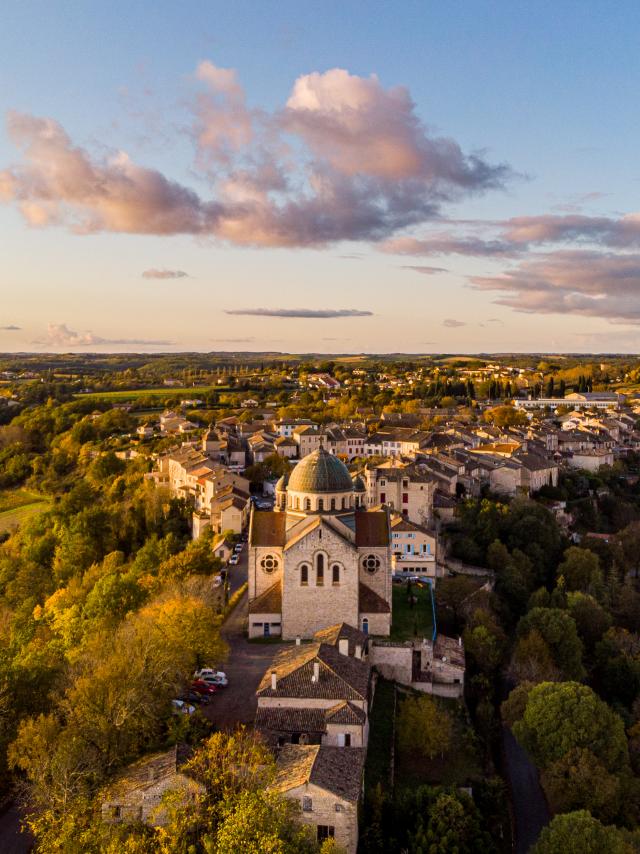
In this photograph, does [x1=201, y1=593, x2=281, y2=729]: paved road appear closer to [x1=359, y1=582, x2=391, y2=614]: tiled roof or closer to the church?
the church

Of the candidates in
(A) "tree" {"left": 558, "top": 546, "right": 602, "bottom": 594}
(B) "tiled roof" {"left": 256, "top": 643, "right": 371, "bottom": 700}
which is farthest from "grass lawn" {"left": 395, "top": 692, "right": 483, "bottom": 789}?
(A) "tree" {"left": 558, "top": 546, "right": 602, "bottom": 594}

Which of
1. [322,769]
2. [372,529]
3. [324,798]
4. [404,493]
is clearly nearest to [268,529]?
[372,529]

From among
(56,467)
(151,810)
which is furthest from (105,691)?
(56,467)

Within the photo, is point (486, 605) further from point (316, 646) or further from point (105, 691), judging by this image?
point (105, 691)

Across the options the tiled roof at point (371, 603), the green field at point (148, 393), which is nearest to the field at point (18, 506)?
the tiled roof at point (371, 603)

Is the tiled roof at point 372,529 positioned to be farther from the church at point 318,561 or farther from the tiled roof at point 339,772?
the tiled roof at point 339,772

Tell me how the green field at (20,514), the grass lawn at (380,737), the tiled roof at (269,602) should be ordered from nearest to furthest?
the grass lawn at (380,737) → the tiled roof at (269,602) → the green field at (20,514)
